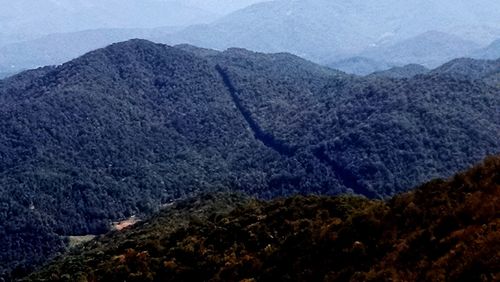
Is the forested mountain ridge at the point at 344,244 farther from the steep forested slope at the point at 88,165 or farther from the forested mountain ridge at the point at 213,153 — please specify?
the forested mountain ridge at the point at 213,153

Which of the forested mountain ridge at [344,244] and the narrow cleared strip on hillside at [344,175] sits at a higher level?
the forested mountain ridge at [344,244]

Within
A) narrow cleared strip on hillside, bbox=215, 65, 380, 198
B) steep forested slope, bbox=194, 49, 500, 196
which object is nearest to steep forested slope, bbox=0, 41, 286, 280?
narrow cleared strip on hillside, bbox=215, 65, 380, 198

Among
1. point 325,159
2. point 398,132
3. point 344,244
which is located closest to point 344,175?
point 325,159

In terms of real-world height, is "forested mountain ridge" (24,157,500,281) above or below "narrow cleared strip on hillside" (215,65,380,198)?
above

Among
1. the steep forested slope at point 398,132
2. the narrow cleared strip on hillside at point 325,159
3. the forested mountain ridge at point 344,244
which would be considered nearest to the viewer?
the forested mountain ridge at point 344,244

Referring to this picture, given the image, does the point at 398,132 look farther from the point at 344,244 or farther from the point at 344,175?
the point at 344,244

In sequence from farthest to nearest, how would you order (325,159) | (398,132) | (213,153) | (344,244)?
(213,153), (325,159), (398,132), (344,244)

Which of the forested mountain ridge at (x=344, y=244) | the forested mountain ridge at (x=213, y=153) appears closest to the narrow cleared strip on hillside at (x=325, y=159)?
the forested mountain ridge at (x=213, y=153)

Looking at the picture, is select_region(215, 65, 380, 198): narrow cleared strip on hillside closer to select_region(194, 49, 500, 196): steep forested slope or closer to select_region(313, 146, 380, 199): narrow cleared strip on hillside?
select_region(313, 146, 380, 199): narrow cleared strip on hillside

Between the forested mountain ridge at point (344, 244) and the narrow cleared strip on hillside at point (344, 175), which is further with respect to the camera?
the narrow cleared strip on hillside at point (344, 175)
